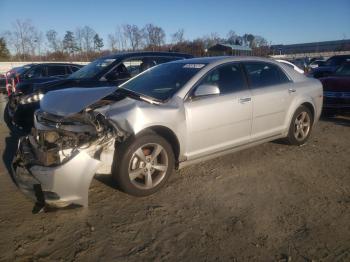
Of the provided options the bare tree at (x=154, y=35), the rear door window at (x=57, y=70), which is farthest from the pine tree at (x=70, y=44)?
the rear door window at (x=57, y=70)

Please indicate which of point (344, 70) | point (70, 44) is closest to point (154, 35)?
point (70, 44)

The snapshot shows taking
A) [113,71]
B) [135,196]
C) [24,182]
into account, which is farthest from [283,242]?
[113,71]

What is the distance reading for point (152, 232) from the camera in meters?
3.11

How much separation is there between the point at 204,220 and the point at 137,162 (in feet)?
3.43

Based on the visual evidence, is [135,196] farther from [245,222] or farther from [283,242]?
[283,242]

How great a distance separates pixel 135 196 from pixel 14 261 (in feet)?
4.83

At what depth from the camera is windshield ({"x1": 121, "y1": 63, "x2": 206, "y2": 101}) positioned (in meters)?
4.30

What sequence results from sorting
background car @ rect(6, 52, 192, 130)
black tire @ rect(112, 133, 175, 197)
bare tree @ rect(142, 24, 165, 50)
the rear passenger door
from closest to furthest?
black tire @ rect(112, 133, 175, 197) → the rear passenger door → background car @ rect(6, 52, 192, 130) → bare tree @ rect(142, 24, 165, 50)

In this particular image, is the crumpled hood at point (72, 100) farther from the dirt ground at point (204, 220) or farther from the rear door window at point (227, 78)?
the rear door window at point (227, 78)

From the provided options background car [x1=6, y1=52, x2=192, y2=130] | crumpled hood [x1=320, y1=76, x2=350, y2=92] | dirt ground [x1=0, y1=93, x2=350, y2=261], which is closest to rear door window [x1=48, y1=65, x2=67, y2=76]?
background car [x1=6, y1=52, x2=192, y2=130]

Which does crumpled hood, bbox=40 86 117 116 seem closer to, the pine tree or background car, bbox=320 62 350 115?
background car, bbox=320 62 350 115

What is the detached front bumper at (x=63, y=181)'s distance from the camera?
317cm

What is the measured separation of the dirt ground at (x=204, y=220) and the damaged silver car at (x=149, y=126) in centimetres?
29

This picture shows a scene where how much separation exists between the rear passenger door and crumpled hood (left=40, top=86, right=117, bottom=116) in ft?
6.97
